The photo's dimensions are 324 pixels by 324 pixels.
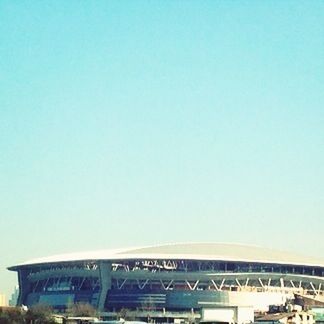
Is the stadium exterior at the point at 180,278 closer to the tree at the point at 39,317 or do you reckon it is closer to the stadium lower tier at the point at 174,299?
the stadium lower tier at the point at 174,299

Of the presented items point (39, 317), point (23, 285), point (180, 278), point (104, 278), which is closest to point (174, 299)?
point (180, 278)

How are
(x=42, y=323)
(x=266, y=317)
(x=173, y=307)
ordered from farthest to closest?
(x=173, y=307), (x=266, y=317), (x=42, y=323)

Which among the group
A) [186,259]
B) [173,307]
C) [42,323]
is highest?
[186,259]

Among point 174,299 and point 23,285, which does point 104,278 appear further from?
point 23,285

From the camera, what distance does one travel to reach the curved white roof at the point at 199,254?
8438cm

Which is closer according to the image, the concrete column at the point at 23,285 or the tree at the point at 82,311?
the tree at the point at 82,311

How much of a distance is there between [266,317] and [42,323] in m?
21.1

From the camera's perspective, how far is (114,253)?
86.0 meters

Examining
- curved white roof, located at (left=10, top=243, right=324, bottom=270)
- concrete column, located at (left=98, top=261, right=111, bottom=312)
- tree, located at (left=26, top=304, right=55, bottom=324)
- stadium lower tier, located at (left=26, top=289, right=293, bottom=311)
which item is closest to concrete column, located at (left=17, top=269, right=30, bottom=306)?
curved white roof, located at (left=10, top=243, right=324, bottom=270)

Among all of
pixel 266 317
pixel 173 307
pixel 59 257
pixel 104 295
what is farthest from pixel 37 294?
pixel 266 317

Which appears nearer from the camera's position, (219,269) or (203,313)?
(203,313)

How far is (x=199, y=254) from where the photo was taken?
85.4 metres

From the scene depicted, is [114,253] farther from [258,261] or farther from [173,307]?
[258,261]

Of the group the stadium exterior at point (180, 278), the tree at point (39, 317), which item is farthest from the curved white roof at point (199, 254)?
the tree at point (39, 317)
